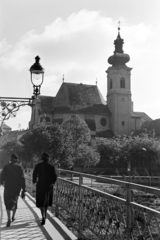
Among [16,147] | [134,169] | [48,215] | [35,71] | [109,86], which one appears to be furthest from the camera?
[109,86]

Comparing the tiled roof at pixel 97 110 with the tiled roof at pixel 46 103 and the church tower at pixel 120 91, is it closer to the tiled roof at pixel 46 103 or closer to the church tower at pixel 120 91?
the church tower at pixel 120 91

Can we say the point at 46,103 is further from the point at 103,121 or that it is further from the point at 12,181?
the point at 12,181

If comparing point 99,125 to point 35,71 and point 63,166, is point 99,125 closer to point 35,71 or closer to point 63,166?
point 63,166

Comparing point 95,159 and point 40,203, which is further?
point 95,159

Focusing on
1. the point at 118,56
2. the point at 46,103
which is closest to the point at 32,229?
the point at 46,103

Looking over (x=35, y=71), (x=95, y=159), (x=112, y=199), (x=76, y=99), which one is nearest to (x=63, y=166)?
(x=95, y=159)

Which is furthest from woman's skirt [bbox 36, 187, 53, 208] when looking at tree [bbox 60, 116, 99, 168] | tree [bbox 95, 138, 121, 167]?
tree [bbox 95, 138, 121, 167]

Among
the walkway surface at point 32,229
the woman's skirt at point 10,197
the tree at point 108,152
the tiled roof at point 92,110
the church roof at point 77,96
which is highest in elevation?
the church roof at point 77,96

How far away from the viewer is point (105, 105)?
75.2m

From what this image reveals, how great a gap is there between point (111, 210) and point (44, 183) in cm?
308

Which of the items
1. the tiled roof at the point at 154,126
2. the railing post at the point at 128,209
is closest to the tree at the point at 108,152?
the tiled roof at the point at 154,126

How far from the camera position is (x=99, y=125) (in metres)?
71.8

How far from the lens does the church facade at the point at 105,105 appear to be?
70938 millimetres

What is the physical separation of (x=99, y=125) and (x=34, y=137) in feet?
105
